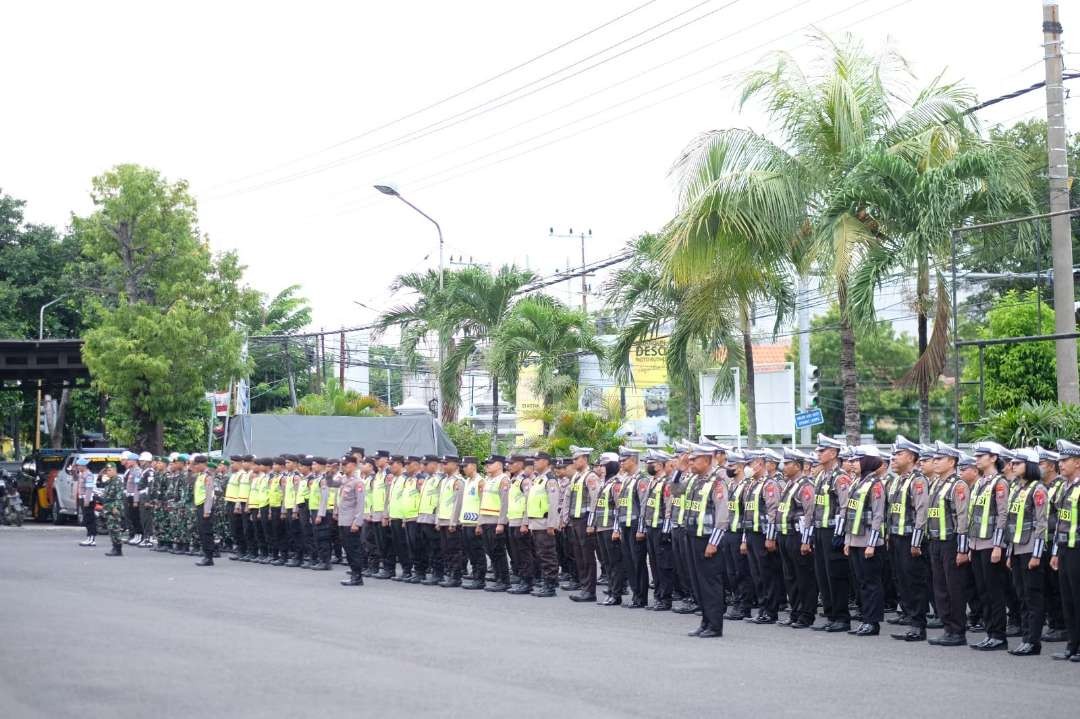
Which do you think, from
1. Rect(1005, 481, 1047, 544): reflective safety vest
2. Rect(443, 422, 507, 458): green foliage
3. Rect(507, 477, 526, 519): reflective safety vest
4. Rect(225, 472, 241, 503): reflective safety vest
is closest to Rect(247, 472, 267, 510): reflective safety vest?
Rect(225, 472, 241, 503): reflective safety vest

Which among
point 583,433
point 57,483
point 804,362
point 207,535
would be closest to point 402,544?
point 207,535

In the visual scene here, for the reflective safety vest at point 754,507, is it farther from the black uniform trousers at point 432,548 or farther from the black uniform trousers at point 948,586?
the black uniform trousers at point 432,548

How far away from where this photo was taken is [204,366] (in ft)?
120

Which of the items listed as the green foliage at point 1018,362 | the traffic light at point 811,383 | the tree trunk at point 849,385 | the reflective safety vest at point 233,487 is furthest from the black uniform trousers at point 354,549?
the traffic light at point 811,383

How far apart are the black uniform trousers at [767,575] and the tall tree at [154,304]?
23.2 meters

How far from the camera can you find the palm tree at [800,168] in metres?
18.6

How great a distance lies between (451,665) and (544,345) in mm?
18592

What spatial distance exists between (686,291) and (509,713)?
13.9 m

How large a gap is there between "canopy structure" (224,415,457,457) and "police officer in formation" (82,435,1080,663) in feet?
23.6

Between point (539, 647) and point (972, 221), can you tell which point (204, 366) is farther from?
point (539, 647)

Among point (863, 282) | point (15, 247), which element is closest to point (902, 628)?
point (863, 282)

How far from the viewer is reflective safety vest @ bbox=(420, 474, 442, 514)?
19641mm

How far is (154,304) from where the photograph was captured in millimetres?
37000

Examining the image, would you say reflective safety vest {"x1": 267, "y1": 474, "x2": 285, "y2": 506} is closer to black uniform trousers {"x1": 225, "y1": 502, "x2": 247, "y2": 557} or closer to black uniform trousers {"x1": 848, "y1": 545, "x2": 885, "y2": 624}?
black uniform trousers {"x1": 225, "y1": 502, "x2": 247, "y2": 557}
